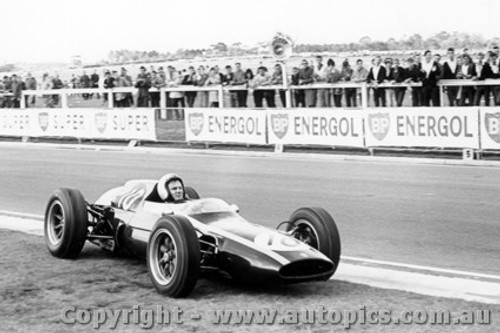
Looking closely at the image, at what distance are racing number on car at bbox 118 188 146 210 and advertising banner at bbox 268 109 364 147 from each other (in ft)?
38.8

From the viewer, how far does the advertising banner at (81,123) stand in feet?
83.2

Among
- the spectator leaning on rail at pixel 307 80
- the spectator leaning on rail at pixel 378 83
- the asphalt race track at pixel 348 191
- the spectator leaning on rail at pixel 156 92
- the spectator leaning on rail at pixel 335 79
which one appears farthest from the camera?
the spectator leaning on rail at pixel 156 92

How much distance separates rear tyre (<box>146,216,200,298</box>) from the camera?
24.1 feet

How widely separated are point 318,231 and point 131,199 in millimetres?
2039

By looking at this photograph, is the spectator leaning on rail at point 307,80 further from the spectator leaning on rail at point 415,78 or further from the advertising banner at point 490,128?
the advertising banner at point 490,128

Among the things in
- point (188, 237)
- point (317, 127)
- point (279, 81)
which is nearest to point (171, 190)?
point (188, 237)

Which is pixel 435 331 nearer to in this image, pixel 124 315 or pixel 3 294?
pixel 124 315

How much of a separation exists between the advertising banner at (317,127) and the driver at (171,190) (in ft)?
39.8

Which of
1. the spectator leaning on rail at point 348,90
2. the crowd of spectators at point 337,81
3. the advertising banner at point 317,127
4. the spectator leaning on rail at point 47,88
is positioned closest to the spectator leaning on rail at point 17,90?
the spectator leaning on rail at point 47,88

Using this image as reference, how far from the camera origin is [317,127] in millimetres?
21406

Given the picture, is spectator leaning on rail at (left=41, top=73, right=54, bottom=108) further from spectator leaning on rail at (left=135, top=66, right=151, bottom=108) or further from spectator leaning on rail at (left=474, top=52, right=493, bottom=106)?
spectator leaning on rail at (left=474, top=52, right=493, bottom=106)

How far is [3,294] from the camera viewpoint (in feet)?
25.4

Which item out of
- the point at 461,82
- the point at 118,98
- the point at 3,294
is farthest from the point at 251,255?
the point at 118,98

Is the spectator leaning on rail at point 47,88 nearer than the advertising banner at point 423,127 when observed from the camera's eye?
No
